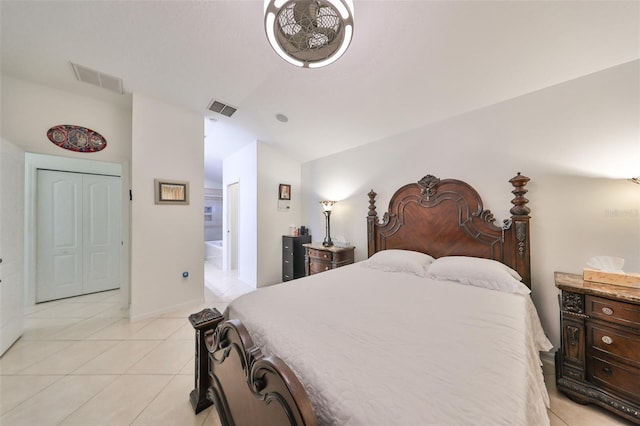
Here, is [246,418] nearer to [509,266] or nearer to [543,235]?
[509,266]

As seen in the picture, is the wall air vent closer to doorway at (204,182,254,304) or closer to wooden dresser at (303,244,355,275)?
doorway at (204,182,254,304)

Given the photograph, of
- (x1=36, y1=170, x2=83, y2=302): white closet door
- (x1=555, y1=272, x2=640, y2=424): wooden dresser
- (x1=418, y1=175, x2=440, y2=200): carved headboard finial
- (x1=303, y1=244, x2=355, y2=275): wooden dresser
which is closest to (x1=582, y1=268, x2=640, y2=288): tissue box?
(x1=555, y1=272, x2=640, y2=424): wooden dresser

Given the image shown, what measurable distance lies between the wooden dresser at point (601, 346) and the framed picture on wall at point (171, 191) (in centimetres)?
394

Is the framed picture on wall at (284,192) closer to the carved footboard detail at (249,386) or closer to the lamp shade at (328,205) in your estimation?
the lamp shade at (328,205)

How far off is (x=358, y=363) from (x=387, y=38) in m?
2.18

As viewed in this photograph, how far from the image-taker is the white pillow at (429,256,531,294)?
163 centimetres

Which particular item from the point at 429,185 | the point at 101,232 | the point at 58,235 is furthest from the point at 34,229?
the point at 429,185

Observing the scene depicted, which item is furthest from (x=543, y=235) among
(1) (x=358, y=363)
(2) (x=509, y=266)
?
(1) (x=358, y=363)

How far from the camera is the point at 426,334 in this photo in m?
1.04

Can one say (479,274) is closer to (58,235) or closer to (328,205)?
(328,205)

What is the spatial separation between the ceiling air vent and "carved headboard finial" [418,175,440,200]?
2.64m

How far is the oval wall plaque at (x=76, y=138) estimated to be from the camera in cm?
248

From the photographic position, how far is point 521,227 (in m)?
1.88

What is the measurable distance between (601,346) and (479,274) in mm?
734
